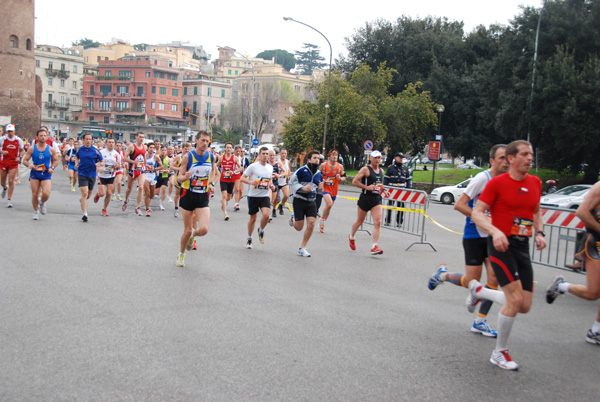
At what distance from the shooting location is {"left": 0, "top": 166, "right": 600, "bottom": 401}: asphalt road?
4480 mm

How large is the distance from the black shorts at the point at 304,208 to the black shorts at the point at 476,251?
473 centimetres

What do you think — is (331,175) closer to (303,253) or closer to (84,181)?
(303,253)

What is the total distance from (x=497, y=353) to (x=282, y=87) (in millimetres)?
94637

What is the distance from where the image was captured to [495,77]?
3947cm

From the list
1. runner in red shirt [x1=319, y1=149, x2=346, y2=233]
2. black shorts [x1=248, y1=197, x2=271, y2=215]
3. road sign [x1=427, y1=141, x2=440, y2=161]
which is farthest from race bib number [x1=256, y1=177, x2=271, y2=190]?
road sign [x1=427, y1=141, x2=440, y2=161]

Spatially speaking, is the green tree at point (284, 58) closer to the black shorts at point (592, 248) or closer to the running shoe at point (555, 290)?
the running shoe at point (555, 290)

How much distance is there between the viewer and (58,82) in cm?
11081

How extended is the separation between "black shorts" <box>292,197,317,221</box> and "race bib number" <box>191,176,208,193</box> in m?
2.14

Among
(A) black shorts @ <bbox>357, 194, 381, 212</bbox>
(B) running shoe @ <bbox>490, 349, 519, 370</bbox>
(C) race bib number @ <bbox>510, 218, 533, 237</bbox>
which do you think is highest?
(C) race bib number @ <bbox>510, 218, 533, 237</bbox>

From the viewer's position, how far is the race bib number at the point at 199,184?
9266 mm

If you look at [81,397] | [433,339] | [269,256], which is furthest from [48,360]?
[269,256]

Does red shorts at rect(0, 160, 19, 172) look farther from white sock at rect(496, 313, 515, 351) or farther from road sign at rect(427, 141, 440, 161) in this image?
road sign at rect(427, 141, 440, 161)

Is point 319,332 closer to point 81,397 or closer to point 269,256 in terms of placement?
point 81,397

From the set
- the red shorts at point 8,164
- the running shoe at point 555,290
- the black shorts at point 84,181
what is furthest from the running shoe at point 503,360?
the red shorts at point 8,164
